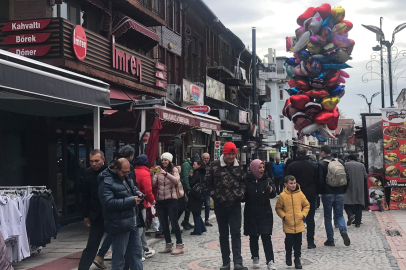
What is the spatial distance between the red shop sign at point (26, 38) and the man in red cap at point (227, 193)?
288 inches

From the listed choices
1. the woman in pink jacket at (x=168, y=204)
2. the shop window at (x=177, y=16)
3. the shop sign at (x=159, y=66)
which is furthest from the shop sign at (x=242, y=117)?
the woman in pink jacket at (x=168, y=204)

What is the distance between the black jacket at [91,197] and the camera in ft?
24.3

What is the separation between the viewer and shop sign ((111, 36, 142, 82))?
16562 millimetres

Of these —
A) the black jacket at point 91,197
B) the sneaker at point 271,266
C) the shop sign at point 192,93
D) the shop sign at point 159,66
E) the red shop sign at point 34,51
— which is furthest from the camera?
the shop sign at point 192,93

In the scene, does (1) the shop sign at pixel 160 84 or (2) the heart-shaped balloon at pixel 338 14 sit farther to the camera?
(1) the shop sign at pixel 160 84

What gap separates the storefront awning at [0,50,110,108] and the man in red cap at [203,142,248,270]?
247 centimetres

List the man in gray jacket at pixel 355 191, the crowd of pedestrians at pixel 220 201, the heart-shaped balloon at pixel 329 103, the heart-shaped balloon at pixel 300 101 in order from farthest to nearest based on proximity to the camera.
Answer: the man in gray jacket at pixel 355 191 < the heart-shaped balloon at pixel 300 101 < the heart-shaped balloon at pixel 329 103 < the crowd of pedestrians at pixel 220 201

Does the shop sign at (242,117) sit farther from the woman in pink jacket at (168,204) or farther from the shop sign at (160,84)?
the woman in pink jacket at (168,204)

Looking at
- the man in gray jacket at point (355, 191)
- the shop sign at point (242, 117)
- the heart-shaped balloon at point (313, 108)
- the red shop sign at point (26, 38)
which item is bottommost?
the man in gray jacket at point (355, 191)

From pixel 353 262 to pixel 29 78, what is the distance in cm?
552

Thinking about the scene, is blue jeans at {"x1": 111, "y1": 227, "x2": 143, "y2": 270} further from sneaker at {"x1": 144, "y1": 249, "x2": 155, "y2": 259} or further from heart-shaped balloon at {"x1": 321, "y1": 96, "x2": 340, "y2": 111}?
heart-shaped balloon at {"x1": 321, "y1": 96, "x2": 340, "y2": 111}

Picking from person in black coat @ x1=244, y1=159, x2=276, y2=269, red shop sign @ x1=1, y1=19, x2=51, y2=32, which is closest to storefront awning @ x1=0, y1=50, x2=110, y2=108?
person in black coat @ x1=244, y1=159, x2=276, y2=269

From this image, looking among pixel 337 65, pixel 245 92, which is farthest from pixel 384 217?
pixel 245 92

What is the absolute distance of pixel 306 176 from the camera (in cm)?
987
